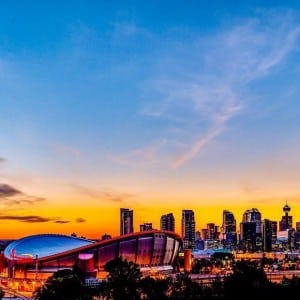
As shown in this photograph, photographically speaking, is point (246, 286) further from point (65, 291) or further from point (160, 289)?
point (65, 291)

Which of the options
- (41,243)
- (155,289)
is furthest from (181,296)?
(41,243)

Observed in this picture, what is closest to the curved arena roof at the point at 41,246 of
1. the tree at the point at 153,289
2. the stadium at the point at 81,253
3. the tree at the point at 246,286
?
the stadium at the point at 81,253

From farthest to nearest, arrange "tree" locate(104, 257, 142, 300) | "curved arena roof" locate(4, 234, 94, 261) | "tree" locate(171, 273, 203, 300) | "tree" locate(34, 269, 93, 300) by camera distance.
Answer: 1. "curved arena roof" locate(4, 234, 94, 261)
2. "tree" locate(171, 273, 203, 300)
3. "tree" locate(104, 257, 142, 300)
4. "tree" locate(34, 269, 93, 300)

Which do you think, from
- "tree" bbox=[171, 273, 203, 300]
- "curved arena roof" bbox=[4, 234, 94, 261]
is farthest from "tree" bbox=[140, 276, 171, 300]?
"curved arena roof" bbox=[4, 234, 94, 261]

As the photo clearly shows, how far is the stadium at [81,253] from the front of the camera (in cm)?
8462

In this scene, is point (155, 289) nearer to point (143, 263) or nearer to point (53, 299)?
point (53, 299)

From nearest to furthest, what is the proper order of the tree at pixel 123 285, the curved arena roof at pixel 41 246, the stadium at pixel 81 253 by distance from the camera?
1. the tree at pixel 123 285
2. the stadium at pixel 81 253
3. the curved arena roof at pixel 41 246

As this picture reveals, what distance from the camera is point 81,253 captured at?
278 feet

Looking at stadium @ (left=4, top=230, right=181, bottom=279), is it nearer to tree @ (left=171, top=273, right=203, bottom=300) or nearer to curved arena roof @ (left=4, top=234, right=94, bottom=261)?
curved arena roof @ (left=4, top=234, right=94, bottom=261)

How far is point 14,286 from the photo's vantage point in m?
82.9

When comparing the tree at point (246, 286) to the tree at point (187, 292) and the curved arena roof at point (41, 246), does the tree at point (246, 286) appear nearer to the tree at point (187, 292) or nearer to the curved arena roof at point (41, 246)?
the tree at point (187, 292)

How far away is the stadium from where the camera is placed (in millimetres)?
84625

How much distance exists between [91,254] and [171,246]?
55.5ft

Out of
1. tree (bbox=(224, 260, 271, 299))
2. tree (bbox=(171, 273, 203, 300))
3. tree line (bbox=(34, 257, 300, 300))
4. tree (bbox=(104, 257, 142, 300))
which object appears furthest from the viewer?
tree (bbox=(171, 273, 203, 300))
